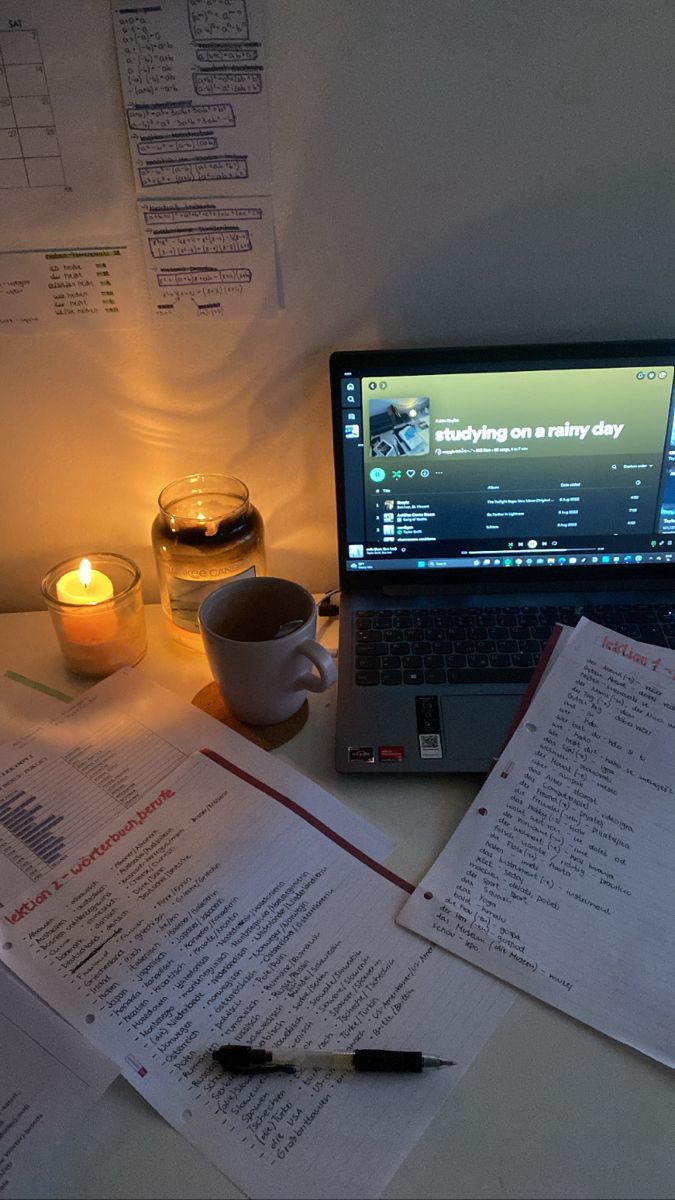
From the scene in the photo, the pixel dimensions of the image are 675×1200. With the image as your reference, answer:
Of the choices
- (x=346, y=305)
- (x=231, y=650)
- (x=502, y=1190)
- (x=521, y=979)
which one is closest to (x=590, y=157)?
(x=346, y=305)

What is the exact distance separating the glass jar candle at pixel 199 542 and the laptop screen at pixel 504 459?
10 centimetres

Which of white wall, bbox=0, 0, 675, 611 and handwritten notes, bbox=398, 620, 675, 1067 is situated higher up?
white wall, bbox=0, 0, 675, 611

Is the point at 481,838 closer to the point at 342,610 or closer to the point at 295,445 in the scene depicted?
the point at 342,610

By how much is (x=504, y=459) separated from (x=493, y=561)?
112 millimetres

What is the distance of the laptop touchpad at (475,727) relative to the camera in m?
0.73

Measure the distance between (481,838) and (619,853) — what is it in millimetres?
104

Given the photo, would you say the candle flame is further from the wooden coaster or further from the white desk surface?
the white desk surface

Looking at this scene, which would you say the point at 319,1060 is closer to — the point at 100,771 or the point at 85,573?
the point at 100,771

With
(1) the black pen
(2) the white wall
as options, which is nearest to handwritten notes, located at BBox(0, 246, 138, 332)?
(2) the white wall

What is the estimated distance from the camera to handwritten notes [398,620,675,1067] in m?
0.57

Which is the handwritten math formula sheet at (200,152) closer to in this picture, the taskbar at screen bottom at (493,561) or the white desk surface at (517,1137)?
the taskbar at screen bottom at (493,561)

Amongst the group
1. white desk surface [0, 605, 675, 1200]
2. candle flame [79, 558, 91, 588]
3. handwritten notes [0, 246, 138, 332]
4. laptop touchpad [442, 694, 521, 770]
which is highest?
handwritten notes [0, 246, 138, 332]

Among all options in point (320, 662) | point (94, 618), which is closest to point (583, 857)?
point (320, 662)

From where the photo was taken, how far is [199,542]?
86cm
